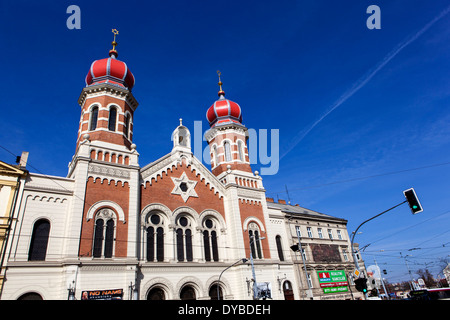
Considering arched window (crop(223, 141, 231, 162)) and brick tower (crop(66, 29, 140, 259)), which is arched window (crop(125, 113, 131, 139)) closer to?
brick tower (crop(66, 29, 140, 259))

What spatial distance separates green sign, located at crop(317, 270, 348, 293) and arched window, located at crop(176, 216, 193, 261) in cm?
1754

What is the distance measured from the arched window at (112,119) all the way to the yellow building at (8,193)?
8431 millimetres

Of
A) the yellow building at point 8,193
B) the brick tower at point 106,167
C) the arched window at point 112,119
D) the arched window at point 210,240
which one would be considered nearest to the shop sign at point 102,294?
the brick tower at point 106,167

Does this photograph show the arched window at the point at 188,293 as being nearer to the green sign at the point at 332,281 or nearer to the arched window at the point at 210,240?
the arched window at the point at 210,240

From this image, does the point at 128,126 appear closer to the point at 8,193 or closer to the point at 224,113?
the point at 8,193

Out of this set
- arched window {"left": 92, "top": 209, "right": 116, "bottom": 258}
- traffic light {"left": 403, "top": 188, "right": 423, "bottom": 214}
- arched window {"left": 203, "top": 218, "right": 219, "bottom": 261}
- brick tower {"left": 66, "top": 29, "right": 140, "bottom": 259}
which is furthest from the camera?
arched window {"left": 203, "top": 218, "right": 219, "bottom": 261}

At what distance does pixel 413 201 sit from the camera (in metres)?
16.9

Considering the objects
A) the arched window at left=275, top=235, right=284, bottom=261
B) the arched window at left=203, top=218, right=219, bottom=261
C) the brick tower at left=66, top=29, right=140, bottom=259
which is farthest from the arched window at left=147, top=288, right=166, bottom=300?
the arched window at left=275, top=235, right=284, bottom=261

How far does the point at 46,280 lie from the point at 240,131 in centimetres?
2625

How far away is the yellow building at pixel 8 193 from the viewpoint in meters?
19.6

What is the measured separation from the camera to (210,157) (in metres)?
39.0

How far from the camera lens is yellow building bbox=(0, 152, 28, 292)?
1958cm
